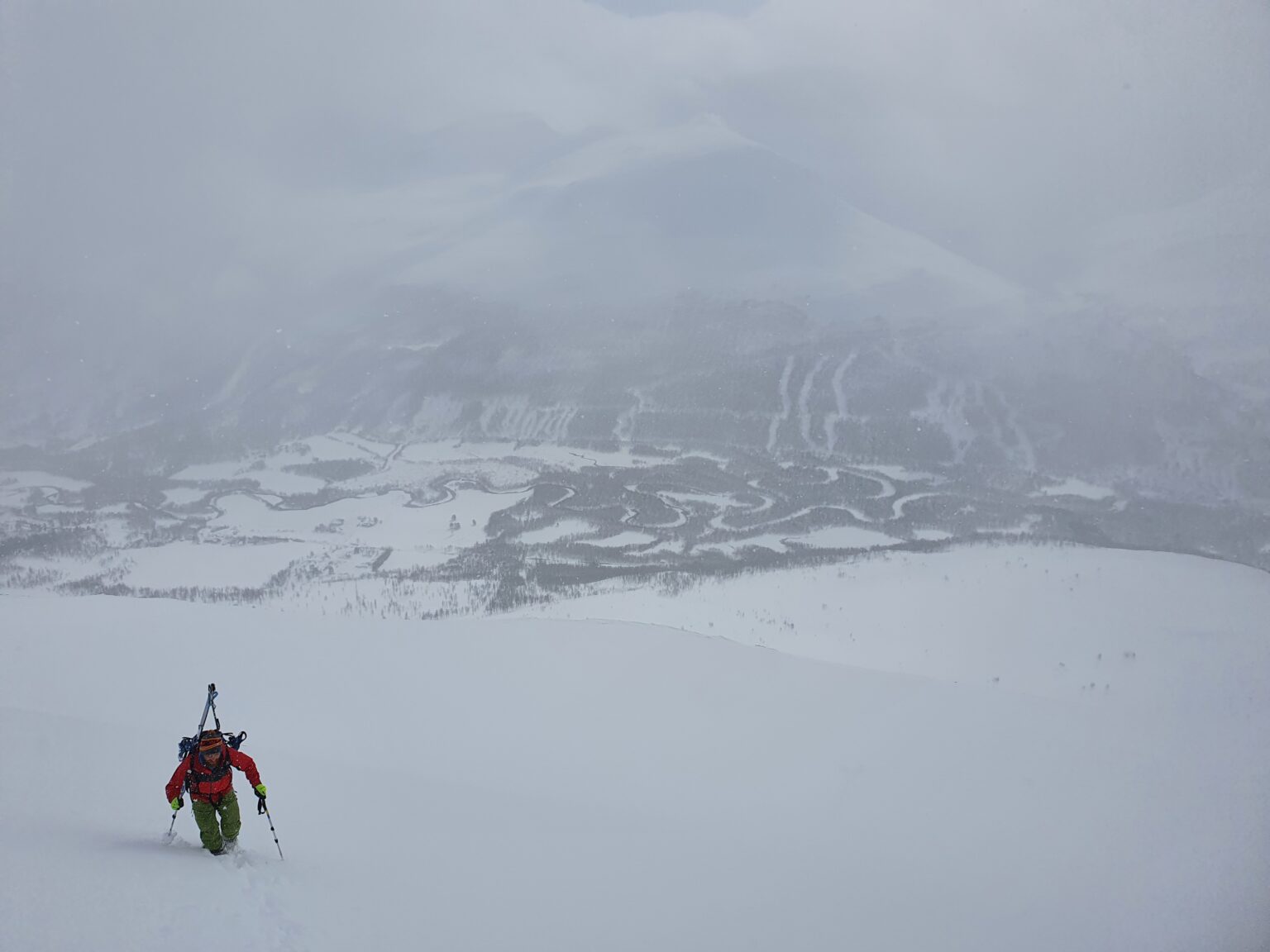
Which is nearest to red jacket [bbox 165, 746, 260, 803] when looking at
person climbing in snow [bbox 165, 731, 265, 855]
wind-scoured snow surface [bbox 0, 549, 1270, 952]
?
person climbing in snow [bbox 165, 731, 265, 855]

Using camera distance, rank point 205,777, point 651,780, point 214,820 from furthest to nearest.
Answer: point 651,780
point 214,820
point 205,777

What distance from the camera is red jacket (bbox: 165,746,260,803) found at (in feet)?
13.1

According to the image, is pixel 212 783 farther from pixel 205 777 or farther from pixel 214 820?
pixel 214 820

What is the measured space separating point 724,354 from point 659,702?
463 inches

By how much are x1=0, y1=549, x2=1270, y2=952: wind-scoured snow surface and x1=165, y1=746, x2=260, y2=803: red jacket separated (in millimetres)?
356

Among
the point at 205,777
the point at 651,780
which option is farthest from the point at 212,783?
the point at 651,780

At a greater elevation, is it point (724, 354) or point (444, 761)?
point (724, 354)

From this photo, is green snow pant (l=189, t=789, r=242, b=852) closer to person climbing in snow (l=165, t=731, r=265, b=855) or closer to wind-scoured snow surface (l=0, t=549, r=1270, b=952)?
person climbing in snow (l=165, t=731, r=265, b=855)

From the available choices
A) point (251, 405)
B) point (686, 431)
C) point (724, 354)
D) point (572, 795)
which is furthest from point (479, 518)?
point (572, 795)

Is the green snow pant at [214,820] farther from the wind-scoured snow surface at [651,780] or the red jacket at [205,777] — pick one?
the wind-scoured snow surface at [651,780]

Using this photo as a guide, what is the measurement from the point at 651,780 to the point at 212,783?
11.7 ft

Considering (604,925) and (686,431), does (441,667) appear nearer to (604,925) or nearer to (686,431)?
(604,925)

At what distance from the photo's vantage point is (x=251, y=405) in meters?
16.5

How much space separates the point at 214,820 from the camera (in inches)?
161
